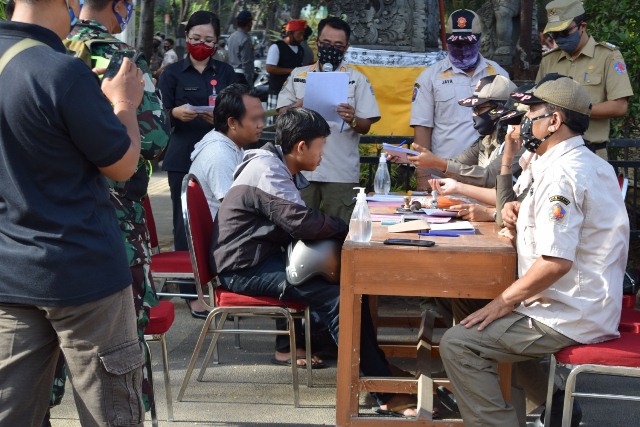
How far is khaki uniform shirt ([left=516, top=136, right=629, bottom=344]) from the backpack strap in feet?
6.39

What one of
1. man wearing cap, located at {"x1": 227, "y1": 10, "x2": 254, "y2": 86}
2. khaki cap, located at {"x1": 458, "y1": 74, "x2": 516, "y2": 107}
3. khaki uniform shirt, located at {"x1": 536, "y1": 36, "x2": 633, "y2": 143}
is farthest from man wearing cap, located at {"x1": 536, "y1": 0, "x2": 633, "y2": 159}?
man wearing cap, located at {"x1": 227, "y1": 10, "x2": 254, "y2": 86}

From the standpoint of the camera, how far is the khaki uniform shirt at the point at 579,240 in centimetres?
346

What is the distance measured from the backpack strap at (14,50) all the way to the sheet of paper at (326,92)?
131 inches

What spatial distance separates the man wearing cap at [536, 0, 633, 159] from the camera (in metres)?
5.98

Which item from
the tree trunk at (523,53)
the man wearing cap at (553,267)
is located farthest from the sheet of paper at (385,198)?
the tree trunk at (523,53)

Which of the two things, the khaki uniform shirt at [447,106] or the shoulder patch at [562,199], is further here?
the khaki uniform shirt at [447,106]

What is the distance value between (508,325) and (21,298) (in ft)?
6.29

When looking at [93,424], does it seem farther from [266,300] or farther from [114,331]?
[266,300]

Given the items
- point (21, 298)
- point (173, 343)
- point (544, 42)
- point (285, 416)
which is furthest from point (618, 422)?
point (544, 42)

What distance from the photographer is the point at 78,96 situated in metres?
2.45

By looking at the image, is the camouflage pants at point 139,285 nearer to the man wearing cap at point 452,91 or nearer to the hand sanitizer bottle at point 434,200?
the hand sanitizer bottle at point 434,200

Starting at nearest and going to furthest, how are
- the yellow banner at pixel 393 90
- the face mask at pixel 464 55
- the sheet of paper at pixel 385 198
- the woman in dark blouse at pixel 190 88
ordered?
1. the sheet of paper at pixel 385 198
2. the face mask at pixel 464 55
3. the woman in dark blouse at pixel 190 88
4. the yellow banner at pixel 393 90

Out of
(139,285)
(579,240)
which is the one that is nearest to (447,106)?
(579,240)

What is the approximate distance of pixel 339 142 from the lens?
6.14 metres
